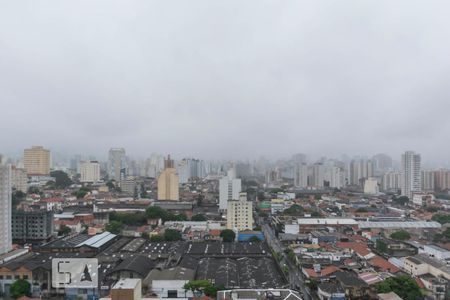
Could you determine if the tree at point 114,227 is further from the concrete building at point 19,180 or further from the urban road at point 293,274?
the concrete building at point 19,180

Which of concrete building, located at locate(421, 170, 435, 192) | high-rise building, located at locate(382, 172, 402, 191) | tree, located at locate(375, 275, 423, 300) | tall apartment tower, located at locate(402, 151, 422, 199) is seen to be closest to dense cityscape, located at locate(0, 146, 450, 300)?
tree, located at locate(375, 275, 423, 300)

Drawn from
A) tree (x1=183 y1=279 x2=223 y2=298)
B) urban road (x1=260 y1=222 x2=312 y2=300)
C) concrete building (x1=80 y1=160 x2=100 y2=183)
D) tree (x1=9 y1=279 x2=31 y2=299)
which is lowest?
urban road (x1=260 y1=222 x2=312 y2=300)

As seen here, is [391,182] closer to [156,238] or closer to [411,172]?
[411,172]

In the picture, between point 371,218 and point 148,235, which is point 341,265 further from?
point 371,218

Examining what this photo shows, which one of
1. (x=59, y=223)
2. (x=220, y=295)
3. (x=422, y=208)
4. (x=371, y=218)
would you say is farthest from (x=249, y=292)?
(x=422, y=208)

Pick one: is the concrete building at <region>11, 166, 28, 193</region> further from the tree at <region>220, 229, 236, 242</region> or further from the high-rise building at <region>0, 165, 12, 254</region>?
the tree at <region>220, 229, 236, 242</region>

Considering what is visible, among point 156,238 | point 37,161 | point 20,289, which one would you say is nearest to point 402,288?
point 20,289
